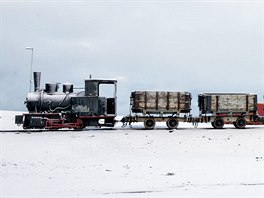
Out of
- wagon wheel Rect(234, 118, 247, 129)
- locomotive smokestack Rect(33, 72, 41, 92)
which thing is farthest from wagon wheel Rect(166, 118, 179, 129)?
locomotive smokestack Rect(33, 72, 41, 92)

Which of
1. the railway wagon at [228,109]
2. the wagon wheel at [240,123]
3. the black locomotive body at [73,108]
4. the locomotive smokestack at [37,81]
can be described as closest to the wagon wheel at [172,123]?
the railway wagon at [228,109]

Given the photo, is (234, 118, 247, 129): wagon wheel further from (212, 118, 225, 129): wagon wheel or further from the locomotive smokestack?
the locomotive smokestack

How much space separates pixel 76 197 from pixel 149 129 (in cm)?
1635

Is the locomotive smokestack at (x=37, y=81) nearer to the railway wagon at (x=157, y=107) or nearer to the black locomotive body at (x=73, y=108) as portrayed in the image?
the black locomotive body at (x=73, y=108)

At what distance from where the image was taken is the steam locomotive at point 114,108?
24.7m

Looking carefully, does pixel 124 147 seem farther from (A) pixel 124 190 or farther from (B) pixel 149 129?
(A) pixel 124 190

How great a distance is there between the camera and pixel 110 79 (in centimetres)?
2500

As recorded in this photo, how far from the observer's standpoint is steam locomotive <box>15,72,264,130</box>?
80.9ft

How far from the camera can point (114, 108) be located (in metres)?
24.9

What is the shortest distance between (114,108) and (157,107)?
3.25 metres

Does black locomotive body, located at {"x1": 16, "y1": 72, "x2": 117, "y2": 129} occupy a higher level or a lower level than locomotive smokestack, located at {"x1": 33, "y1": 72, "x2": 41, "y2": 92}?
lower

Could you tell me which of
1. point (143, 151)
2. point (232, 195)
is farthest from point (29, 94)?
point (232, 195)

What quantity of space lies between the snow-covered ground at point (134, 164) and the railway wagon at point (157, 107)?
8.45 ft

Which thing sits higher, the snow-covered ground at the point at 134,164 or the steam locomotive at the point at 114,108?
the steam locomotive at the point at 114,108
